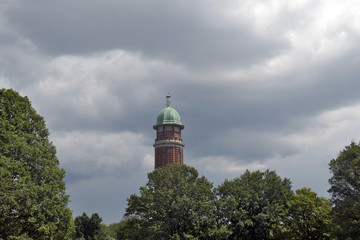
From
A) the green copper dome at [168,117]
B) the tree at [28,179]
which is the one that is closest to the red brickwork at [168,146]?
the green copper dome at [168,117]

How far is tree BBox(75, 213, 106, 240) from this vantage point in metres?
96.6

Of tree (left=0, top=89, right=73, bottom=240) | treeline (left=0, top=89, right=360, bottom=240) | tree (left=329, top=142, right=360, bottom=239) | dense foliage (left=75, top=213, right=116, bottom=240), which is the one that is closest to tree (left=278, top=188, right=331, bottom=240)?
treeline (left=0, top=89, right=360, bottom=240)

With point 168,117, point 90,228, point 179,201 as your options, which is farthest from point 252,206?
point 168,117

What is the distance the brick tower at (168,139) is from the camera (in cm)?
12143

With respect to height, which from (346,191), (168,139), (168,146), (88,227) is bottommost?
(346,191)

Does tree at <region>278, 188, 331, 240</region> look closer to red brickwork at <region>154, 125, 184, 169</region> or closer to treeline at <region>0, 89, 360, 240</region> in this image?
treeline at <region>0, 89, 360, 240</region>

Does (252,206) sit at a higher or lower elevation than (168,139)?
lower

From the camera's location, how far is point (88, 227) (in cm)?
9819

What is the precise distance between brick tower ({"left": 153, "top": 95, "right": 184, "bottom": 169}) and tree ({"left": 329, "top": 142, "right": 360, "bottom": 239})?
7878cm

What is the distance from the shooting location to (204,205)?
55500 mm

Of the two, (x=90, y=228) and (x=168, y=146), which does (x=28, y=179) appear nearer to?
(x=90, y=228)

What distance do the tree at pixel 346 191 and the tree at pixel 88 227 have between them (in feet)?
223

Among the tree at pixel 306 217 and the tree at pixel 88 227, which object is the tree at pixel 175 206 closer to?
the tree at pixel 306 217

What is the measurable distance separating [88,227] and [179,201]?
5085 cm
